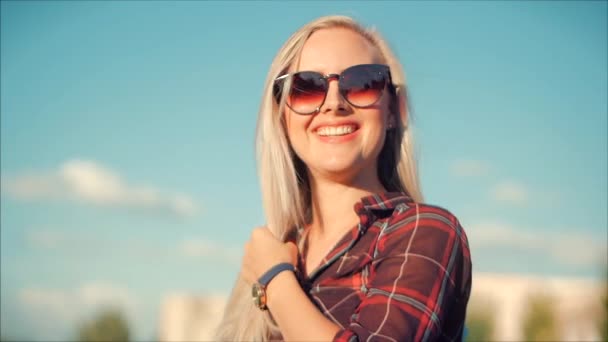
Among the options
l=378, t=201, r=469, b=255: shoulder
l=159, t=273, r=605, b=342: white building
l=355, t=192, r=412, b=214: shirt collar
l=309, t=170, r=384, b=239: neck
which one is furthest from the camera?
l=159, t=273, r=605, b=342: white building

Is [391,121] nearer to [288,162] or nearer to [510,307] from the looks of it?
[288,162]

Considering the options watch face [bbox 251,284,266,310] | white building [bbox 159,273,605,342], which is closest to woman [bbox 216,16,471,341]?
watch face [bbox 251,284,266,310]

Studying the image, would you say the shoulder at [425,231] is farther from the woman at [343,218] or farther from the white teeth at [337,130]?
the white teeth at [337,130]

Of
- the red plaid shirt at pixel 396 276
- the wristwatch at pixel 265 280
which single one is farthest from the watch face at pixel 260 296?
the red plaid shirt at pixel 396 276

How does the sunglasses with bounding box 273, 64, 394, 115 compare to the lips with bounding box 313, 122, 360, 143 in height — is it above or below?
above

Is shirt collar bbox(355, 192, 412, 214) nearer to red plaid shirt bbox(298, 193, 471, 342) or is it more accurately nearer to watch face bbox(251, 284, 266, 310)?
red plaid shirt bbox(298, 193, 471, 342)

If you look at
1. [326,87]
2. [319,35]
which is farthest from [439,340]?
[319,35]

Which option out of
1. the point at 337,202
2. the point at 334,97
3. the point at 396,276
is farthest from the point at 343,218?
the point at 396,276

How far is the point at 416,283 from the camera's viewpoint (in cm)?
203

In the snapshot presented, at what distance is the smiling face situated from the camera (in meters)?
2.66

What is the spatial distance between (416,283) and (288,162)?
1077 millimetres

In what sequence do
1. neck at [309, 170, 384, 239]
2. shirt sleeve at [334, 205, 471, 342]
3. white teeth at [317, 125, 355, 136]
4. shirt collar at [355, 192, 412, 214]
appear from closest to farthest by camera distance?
1. shirt sleeve at [334, 205, 471, 342]
2. shirt collar at [355, 192, 412, 214]
3. white teeth at [317, 125, 355, 136]
4. neck at [309, 170, 384, 239]

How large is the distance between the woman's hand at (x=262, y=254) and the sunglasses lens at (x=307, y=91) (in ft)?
1.80

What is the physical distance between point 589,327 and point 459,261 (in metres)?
17.7
